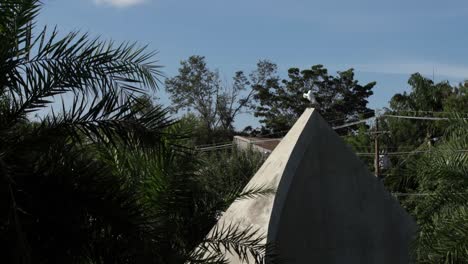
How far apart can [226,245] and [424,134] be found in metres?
24.4

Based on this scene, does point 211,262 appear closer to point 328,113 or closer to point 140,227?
point 140,227

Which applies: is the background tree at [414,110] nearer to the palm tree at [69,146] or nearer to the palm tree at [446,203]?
the palm tree at [446,203]

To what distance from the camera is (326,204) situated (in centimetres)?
1140

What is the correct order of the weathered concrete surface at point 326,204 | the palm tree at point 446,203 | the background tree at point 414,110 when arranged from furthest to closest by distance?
the background tree at point 414,110 → the palm tree at point 446,203 → the weathered concrete surface at point 326,204

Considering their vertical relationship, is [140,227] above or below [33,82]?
below

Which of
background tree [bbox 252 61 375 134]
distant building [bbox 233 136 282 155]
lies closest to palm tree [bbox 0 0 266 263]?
distant building [bbox 233 136 282 155]

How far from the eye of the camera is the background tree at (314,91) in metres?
48.5

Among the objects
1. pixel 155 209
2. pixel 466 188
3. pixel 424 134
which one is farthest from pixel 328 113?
pixel 155 209

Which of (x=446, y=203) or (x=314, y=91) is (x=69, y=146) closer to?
(x=446, y=203)

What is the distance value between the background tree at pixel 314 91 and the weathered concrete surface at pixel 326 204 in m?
35.7

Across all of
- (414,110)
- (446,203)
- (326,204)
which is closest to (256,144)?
(414,110)

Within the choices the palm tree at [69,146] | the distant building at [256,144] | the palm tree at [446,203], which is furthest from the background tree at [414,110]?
the palm tree at [69,146]

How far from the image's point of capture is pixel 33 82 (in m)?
6.33

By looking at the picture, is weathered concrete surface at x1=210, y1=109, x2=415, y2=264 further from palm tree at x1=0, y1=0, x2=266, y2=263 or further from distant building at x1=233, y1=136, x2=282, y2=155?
distant building at x1=233, y1=136, x2=282, y2=155
